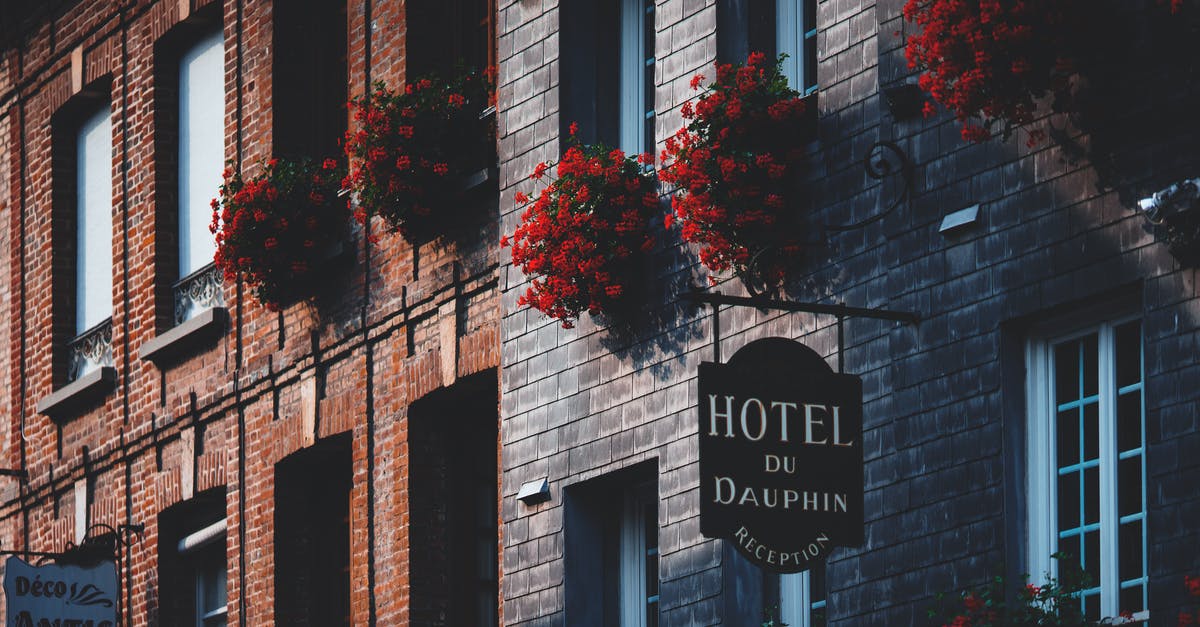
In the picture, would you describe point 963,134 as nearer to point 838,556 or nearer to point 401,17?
point 838,556

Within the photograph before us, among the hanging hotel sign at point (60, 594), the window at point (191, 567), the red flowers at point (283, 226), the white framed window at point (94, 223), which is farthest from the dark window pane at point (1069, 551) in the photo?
the white framed window at point (94, 223)

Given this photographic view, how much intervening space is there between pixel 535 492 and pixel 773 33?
3.41m

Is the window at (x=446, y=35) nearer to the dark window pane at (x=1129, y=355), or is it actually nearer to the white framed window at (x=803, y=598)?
the white framed window at (x=803, y=598)

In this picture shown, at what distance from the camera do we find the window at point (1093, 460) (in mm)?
12836

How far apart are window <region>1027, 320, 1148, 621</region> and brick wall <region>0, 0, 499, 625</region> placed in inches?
224

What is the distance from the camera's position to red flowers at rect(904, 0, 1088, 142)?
12.6 meters

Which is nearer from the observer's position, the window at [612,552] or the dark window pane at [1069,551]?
the dark window pane at [1069,551]

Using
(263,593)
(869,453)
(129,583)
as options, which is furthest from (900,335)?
Answer: (129,583)

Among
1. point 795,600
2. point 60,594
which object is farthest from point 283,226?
point 795,600

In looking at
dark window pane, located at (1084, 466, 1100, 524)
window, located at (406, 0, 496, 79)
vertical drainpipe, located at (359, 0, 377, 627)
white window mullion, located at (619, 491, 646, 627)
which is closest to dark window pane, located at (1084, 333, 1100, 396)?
dark window pane, located at (1084, 466, 1100, 524)

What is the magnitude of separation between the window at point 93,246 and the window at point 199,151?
4.51ft

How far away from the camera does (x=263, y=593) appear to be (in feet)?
68.8

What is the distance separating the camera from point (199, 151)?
2317 centimetres

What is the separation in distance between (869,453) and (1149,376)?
204 centimetres
